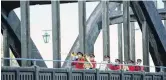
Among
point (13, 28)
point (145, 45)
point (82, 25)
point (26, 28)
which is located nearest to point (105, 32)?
point (82, 25)

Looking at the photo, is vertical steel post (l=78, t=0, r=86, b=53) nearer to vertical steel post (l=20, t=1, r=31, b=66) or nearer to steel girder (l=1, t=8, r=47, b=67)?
vertical steel post (l=20, t=1, r=31, b=66)

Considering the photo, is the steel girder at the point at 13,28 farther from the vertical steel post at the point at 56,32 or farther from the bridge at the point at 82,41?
the vertical steel post at the point at 56,32

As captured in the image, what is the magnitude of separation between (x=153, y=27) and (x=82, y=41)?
7.20 m

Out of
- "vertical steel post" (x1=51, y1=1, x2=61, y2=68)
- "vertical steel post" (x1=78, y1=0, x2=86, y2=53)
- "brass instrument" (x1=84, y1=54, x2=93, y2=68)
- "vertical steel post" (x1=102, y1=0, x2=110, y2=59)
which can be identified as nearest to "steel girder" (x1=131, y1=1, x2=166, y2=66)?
"vertical steel post" (x1=102, y1=0, x2=110, y2=59)

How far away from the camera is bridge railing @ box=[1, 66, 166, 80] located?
43.1 ft

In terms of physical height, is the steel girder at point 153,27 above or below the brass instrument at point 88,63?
above

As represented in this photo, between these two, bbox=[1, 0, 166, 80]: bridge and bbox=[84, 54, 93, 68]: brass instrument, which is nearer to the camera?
bbox=[1, 0, 166, 80]: bridge

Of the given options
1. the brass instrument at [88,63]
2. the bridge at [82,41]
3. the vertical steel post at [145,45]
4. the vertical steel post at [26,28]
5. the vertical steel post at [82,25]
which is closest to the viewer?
the bridge at [82,41]

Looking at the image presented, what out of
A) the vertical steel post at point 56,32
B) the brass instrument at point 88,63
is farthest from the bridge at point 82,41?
the brass instrument at point 88,63

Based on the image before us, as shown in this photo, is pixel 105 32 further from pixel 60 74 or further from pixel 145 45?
pixel 60 74

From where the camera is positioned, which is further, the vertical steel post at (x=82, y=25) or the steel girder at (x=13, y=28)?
the steel girder at (x=13, y=28)

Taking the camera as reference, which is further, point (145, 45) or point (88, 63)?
point (145, 45)

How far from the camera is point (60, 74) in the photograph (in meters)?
14.8

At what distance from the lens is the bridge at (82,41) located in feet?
47.6
